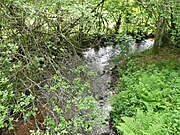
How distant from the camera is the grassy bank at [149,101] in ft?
15.8

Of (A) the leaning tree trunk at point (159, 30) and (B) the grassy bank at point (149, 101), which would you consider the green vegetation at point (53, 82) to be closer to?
(B) the grassy bank at point (149, 101)

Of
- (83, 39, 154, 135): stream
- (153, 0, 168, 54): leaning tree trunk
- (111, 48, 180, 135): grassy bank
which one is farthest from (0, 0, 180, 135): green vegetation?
(153, 0, 168, 54): leaning tree trunk

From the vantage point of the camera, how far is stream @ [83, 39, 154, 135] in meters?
6.50

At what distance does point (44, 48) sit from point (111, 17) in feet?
26.5

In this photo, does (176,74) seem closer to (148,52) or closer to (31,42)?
(148,52)

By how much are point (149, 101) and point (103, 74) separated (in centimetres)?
468

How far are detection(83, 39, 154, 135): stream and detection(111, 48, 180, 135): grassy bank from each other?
0.50 m

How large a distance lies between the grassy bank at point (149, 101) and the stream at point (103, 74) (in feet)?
1.65

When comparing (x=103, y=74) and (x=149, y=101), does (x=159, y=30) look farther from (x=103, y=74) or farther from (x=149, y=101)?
(x=149, y=101)

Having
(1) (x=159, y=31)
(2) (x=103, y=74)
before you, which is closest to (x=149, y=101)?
(2) (x=103, y=74)

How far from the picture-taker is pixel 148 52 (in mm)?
10781

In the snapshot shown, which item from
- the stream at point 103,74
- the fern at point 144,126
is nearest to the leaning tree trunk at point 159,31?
the stream at point 103,74

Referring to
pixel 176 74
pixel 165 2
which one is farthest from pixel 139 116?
pixel 165 2

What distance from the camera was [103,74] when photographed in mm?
10555
